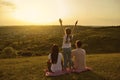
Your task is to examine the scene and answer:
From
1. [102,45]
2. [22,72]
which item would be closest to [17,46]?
[102,45]

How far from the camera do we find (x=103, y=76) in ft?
65.2

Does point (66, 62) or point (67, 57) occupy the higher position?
point (67, 57)

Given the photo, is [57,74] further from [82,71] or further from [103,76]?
[103,76]

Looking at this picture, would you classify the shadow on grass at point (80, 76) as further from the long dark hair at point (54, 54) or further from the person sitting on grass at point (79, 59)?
the long dark hair at point (54, 54)

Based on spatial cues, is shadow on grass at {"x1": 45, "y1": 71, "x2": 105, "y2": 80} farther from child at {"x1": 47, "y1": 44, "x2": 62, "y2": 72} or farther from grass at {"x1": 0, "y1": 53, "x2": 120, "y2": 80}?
child at {"x1": 47, "y1": 44, "x2": 62, "y2": 72}

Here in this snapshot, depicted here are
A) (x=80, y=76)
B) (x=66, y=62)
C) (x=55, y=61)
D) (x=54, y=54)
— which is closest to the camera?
(x=80, y=76)

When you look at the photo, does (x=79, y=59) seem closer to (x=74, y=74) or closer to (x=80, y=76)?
(x=74, y=74)

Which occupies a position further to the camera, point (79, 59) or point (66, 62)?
point (79, 59)

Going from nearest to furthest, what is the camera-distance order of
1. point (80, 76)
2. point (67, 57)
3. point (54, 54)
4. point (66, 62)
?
1. point (80, 76)
2. point (67, 57)
3. point (66, 62)
4. point (54, 54)

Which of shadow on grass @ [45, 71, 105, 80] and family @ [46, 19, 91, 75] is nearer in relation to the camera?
shadow on grass @ [45, 71, 105, 80]

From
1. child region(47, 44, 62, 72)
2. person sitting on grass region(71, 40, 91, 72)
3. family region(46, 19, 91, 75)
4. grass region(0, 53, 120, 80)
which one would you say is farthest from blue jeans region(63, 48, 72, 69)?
grass region(0, 53, 120, 80)

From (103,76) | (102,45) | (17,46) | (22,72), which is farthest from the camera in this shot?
(17,46)

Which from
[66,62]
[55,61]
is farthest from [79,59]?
[55,61]

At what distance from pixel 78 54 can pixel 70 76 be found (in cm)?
191
